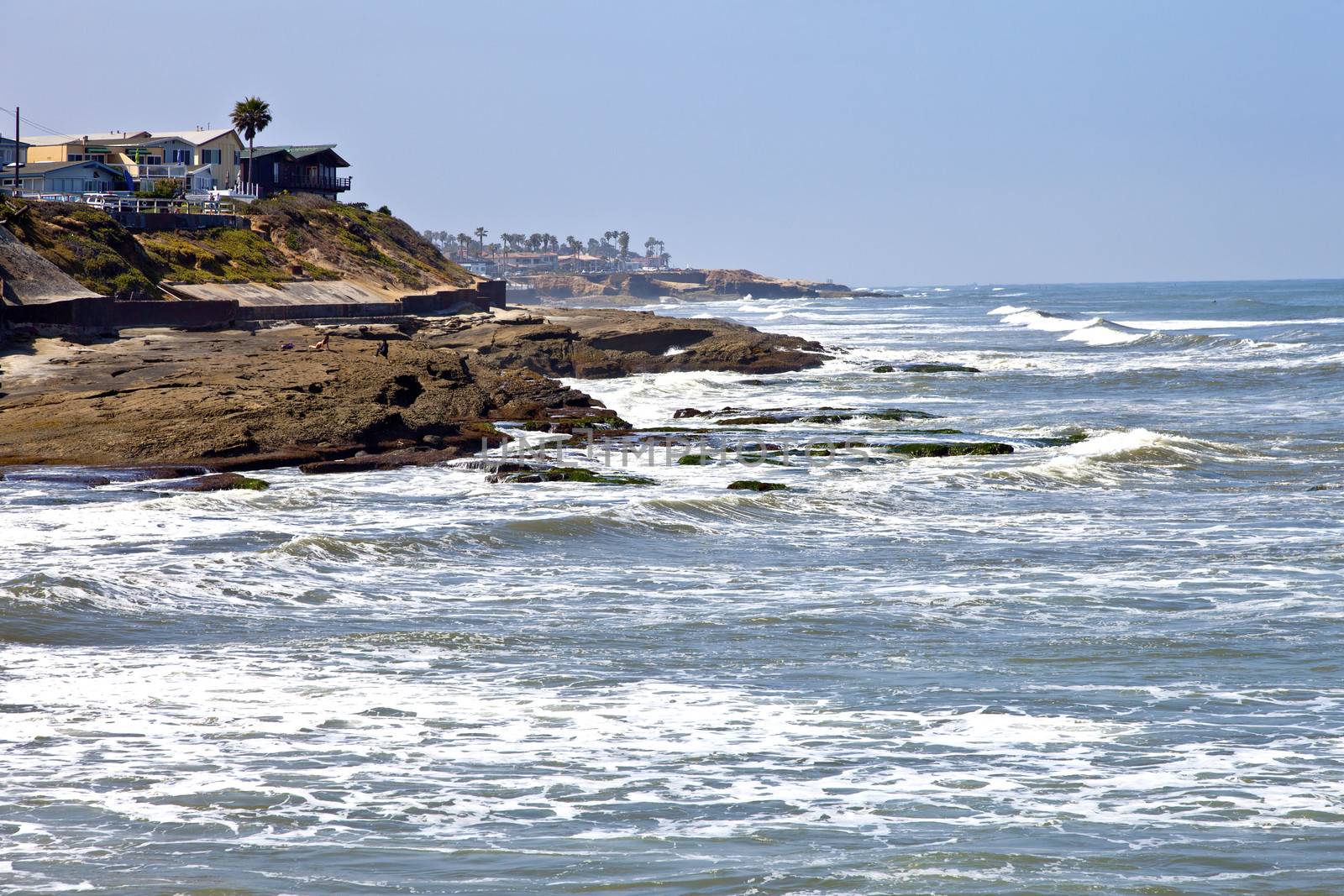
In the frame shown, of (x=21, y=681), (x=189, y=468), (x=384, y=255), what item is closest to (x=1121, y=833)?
(x=21, y=681)

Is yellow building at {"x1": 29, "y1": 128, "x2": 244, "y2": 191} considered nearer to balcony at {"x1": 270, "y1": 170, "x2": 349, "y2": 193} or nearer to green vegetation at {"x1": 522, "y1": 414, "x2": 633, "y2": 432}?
balcony at {"x1": 270, "y1": 170, "x2": 349, "y2": 193}

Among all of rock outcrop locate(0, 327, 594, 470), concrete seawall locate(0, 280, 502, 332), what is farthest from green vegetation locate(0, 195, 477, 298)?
rock outcrop locate(0, 327, 594, 470)

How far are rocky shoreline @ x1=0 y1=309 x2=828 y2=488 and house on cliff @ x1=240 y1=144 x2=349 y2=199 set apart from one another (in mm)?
48494

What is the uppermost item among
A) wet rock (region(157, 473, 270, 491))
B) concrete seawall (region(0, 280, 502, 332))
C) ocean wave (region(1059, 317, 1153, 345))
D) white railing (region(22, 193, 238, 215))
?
white railing (region(22, 193, 238, 215))

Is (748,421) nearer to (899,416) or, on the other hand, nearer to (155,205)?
(899,416)

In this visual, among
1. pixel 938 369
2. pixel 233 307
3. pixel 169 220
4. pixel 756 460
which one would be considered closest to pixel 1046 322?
pixel 938 369

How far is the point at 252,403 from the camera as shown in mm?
25453

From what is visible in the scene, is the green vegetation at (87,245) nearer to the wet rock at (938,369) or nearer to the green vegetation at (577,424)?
the green vegetation at (577,424)

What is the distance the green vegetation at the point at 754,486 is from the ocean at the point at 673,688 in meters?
0.52

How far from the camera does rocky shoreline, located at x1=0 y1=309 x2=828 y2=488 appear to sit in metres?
23.6

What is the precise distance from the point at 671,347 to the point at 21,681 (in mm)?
46360

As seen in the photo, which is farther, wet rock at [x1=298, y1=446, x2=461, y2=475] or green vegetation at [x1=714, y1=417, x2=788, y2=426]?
green vegetation at [x1=714, y1=417, x2=788, y2=426]

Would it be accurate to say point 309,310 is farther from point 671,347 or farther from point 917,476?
point 917,476

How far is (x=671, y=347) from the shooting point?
57.0m
